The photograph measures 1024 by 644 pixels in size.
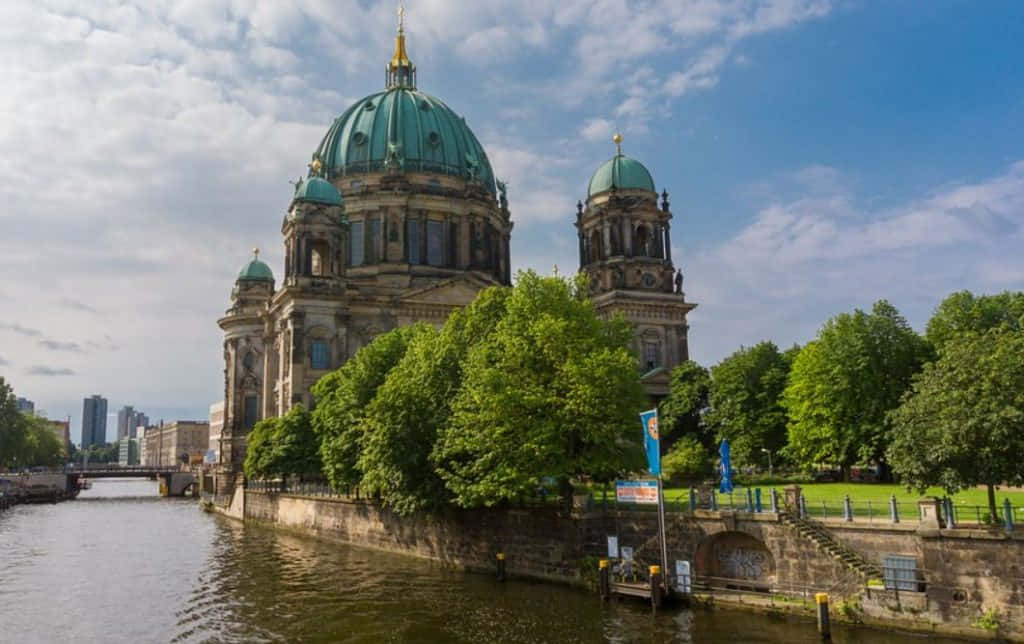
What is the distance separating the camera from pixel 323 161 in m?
108

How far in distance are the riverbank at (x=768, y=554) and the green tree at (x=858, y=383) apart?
2009 cm

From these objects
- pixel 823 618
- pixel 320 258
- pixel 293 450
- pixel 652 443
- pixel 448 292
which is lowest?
pixel 823 618

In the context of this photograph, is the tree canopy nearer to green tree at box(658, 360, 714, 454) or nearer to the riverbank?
the riverbank

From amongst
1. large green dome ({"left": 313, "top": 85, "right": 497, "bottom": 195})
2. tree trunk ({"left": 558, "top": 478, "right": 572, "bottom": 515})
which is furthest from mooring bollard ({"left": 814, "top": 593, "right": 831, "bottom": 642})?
large green dome ({"left": 313, "top": 85, "right": 497, "bottom": 195})

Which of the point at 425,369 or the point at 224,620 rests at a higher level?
the point at 425,369

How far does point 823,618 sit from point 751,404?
39878 mm

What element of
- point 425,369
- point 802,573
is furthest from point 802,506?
point 425,369

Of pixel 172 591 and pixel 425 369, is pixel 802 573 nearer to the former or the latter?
pixel 425 369

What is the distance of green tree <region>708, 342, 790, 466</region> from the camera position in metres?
66.9

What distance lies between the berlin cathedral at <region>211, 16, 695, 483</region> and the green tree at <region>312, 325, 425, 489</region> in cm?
2423

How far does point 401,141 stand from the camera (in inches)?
4149

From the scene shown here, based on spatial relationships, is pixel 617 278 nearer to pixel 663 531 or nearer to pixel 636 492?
pixel 636 492

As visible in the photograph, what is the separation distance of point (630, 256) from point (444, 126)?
1353 inches

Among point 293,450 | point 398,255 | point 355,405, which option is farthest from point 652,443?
point 398,255
